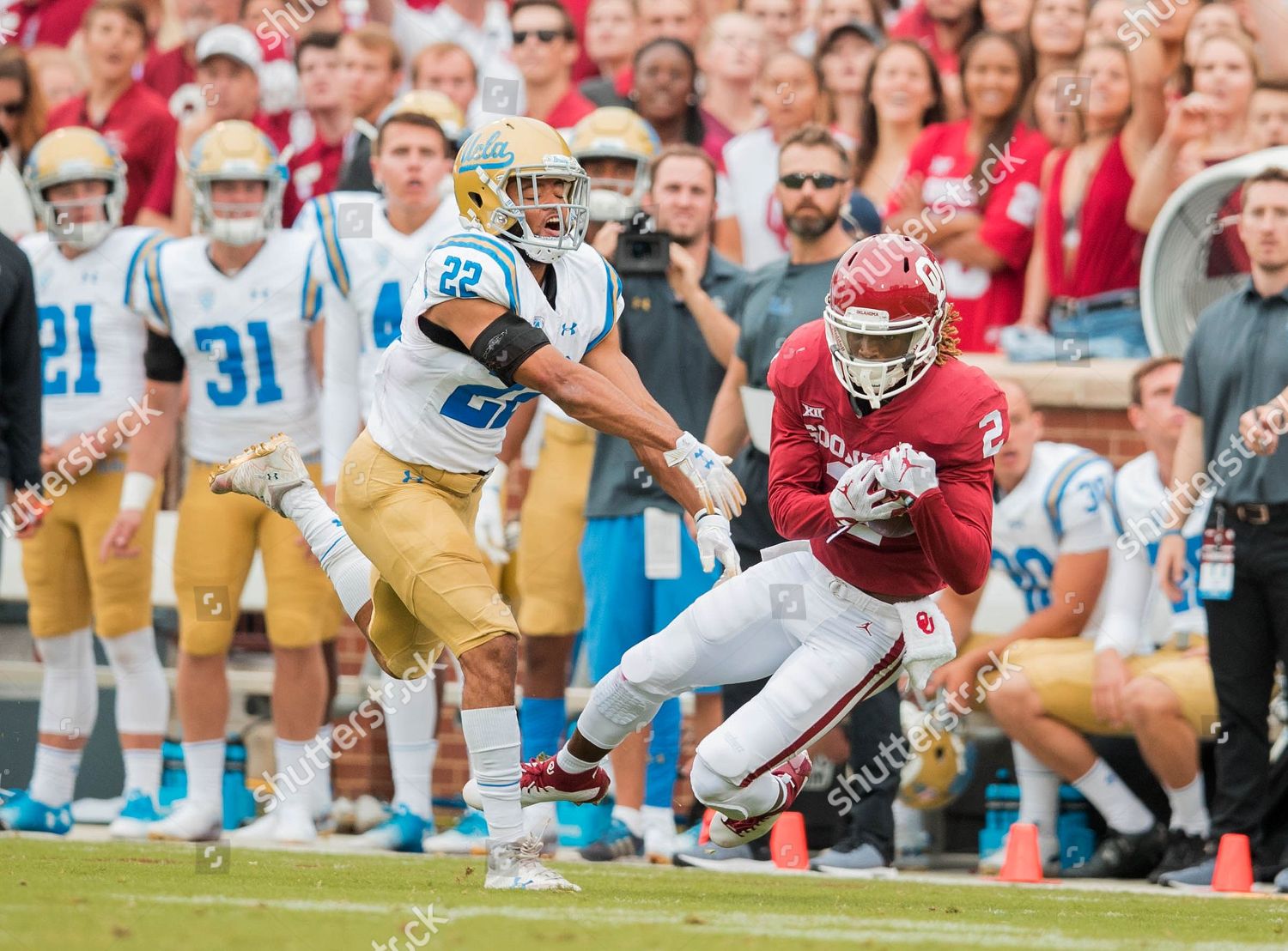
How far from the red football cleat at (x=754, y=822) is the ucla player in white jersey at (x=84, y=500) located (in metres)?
2.98

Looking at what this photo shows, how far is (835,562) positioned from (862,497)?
54cm

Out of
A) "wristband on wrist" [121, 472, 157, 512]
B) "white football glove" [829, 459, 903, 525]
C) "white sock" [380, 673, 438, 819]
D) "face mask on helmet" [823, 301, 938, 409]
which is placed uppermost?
"face mask on helmet" [823, 301, 938, 409]

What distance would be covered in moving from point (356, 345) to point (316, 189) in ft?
7.17

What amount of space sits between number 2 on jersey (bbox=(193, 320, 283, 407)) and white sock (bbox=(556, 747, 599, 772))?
2.65m

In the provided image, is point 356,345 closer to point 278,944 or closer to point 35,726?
point 35,726

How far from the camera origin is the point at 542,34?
945 cm

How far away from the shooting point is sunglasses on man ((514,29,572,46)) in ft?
31.0

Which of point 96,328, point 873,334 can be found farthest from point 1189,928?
point 96,328

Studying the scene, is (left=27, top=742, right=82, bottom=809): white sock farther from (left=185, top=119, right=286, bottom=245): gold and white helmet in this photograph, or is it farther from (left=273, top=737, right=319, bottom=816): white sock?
(left=185, top=119, right=286, bottom=245): gold and white helmet

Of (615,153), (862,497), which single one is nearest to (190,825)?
(615,153)

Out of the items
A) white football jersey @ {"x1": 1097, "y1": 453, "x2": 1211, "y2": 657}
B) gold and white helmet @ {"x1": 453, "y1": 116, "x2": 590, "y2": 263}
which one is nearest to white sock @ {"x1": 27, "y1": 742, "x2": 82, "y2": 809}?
gold and white helmet @ {"x1": 453, "y1": 116, "x2": 590, "y2": 263}

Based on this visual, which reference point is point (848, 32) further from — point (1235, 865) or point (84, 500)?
point (1235, 865)

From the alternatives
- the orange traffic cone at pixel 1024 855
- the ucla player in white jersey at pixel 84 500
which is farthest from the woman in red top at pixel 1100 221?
the ucla player in white jersey at pixel 84 500

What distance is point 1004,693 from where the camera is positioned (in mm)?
7398
